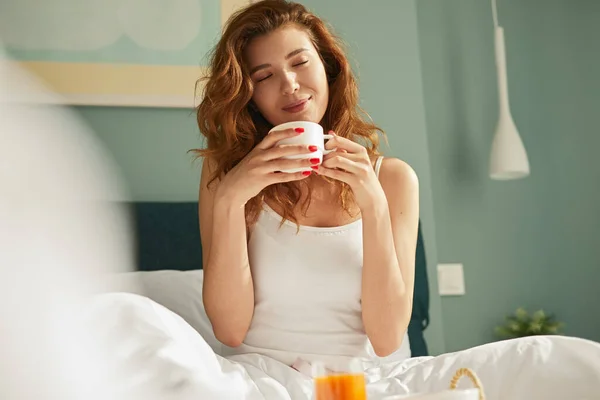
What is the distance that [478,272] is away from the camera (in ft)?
8.55

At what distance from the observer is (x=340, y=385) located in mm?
824

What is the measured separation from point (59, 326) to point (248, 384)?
291 mm

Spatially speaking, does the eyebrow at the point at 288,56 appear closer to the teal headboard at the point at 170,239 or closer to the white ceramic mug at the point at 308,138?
the white ceramic mug at the point at 308,138

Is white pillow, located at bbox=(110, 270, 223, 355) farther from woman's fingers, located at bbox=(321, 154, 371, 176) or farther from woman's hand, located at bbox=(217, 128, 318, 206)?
woman's fingers, located at bbox=(321, 154, 371, 176)

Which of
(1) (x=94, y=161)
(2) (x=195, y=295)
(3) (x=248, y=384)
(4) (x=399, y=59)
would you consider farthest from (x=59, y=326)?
(4) (x=399, y=59)

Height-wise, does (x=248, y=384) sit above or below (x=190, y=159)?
below

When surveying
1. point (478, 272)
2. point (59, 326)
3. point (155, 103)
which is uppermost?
point (155, 103)

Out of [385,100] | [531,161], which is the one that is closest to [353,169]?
[385,100]

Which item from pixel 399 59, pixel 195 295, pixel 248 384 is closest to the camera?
pixel 248 384

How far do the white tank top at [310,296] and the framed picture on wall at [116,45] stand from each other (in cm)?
85

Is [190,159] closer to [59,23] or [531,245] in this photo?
[59,23]

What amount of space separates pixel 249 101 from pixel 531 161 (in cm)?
150

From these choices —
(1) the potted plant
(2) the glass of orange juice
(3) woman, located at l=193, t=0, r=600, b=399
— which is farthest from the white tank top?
(1) the potted plant

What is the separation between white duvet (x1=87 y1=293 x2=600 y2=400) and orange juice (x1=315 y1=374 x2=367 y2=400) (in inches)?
5.5
